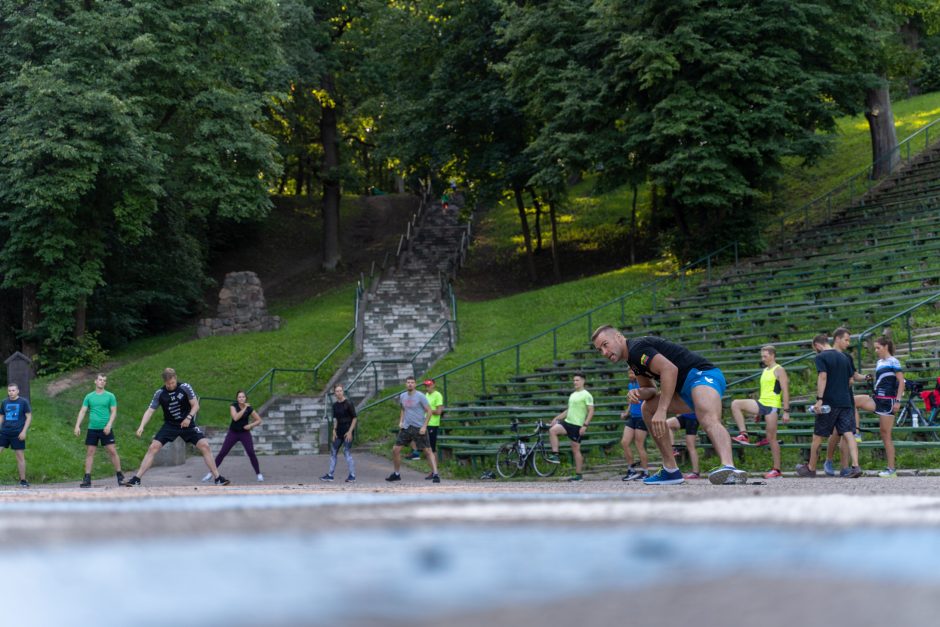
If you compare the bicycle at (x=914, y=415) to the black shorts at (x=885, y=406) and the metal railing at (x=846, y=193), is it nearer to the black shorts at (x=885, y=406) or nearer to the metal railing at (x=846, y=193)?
the black shorts at (x=885, y=406)

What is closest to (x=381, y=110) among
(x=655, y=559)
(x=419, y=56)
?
(x=419, y=56)

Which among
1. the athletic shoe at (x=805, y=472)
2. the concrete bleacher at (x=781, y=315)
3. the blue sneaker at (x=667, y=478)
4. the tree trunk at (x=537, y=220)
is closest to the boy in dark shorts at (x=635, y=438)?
the concrete bleacher at (x=781, y=315)

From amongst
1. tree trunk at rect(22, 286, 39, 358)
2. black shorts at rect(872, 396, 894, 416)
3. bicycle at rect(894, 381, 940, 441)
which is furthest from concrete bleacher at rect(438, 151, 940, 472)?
tree trunk at rect(22, 286, 39, 358)

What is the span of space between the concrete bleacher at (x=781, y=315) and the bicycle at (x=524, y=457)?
475 mm

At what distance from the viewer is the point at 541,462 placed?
68.5ft

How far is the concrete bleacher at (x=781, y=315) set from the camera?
22016 mm

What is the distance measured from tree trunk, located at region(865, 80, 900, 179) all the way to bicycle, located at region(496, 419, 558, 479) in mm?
23560

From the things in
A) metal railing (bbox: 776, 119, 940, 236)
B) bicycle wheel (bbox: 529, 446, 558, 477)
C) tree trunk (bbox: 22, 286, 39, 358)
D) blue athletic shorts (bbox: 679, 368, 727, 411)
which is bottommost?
bicycle wheel (bbox: 529, 446, 558, 477)

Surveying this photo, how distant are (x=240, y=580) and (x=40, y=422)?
26.0m

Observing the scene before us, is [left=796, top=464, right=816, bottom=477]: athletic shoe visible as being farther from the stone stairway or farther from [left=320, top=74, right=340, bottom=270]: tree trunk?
[left=320, top=74, right=340, bottom=270]: tree trunk

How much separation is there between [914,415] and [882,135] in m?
24.8

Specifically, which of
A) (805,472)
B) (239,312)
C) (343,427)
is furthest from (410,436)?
(239,312)

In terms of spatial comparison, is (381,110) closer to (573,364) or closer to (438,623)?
(573,364)

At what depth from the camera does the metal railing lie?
36.4 metres
